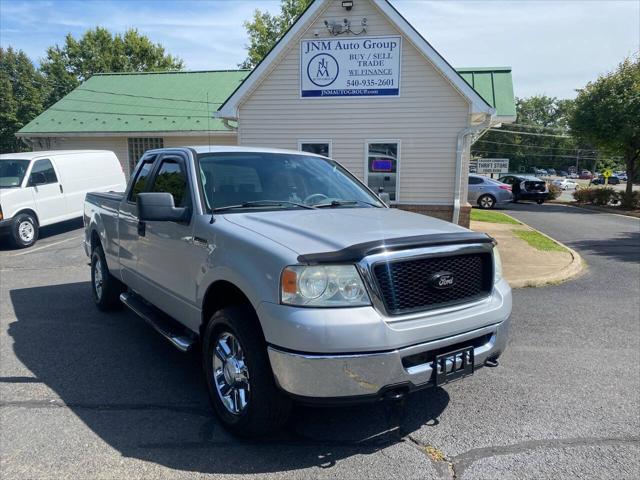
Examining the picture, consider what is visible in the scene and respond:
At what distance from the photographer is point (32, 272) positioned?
848 cm

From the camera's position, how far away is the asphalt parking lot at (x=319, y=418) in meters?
2.89

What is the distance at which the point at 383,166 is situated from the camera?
41.3 feet

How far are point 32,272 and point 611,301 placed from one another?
30.8 feet

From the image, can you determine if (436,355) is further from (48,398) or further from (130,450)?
(48,398)

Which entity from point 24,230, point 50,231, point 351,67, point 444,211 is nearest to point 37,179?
point 24,230

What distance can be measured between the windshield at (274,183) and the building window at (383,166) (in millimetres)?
8158

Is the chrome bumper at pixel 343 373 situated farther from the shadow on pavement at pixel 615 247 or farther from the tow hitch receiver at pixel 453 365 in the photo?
the shadow on pavement at pixel 615 247

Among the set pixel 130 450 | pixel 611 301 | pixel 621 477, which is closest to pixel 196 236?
pixel 130 450

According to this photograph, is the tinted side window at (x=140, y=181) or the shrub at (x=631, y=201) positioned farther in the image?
the shrub at (x=631, y=201)

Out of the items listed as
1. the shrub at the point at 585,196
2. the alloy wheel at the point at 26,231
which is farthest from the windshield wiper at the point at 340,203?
the shrub at the point at 585,196

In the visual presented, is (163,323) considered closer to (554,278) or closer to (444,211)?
(554,278)

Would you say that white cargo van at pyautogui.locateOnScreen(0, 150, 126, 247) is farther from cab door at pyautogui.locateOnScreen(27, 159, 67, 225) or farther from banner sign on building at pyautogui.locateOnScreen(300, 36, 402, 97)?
banner sign on building at pyautogui.locateOnScreen(300, 36, 402, 97)

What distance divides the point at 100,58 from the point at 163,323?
162 ft

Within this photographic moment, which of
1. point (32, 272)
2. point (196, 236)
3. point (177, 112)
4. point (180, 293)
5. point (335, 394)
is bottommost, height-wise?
point (32, 272)
